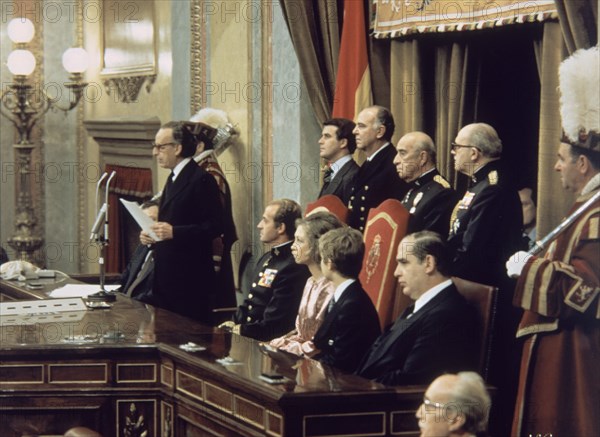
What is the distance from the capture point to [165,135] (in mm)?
6938

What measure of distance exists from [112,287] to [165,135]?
3.46ft

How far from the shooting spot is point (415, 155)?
5.61 meters

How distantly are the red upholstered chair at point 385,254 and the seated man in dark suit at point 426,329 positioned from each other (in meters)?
0.69

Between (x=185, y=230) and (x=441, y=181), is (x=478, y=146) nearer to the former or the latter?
(x=441, y=181)

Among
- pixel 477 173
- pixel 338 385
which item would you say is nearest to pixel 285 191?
pixel 477 173

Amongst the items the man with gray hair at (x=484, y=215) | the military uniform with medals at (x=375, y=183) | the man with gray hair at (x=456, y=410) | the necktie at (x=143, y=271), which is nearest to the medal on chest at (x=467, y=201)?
the man with gray hair at (x=484, y=215)

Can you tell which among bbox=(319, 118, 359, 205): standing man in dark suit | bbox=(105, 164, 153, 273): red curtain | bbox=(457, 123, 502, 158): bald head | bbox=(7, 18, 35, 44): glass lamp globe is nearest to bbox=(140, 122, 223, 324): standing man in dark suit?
bbox=(319, 118, 359, 205): standing man in dark suit

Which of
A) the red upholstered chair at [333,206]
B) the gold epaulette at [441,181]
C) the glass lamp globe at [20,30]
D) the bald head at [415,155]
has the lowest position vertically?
the red upholstered chair at [333,206]

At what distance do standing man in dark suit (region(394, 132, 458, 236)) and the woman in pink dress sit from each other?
21.4 inches

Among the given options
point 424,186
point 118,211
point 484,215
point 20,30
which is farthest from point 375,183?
point 20,30

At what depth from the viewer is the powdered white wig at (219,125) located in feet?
28.2

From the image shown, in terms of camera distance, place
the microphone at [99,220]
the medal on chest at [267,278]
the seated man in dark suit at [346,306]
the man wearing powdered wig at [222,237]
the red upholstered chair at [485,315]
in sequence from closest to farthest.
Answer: the red upholstered chair at [485,315], the seated man in dark suit at [346,306], the medal on chest at [267,278], the microphone at [99,220], the man wearing powdered wig at [222,237]

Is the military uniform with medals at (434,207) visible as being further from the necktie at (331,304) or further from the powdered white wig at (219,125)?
the powdered white wig at (219,125)

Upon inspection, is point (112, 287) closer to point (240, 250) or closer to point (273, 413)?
point (240, 250)
